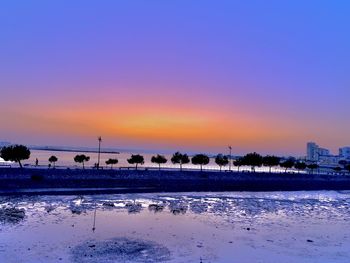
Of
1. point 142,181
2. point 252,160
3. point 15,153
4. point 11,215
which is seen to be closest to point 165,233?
point 11,215

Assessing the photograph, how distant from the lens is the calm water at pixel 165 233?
20.6m

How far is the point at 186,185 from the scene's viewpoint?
222 ft

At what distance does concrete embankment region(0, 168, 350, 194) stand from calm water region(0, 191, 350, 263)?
13.9 meters

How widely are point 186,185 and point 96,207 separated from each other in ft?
102

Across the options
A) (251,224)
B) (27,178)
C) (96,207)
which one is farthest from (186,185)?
(251,224)

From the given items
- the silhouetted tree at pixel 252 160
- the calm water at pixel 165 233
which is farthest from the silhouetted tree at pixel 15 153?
the silhouetted tree at pixel 252 160

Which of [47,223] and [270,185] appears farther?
[270,185]

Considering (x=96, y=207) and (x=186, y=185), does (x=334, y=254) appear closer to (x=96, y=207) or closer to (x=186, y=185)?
(x=96, y=207)

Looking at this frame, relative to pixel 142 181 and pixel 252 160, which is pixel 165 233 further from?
pixel 252 160

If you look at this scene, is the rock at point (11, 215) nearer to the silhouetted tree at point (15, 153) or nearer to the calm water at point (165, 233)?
the calm water at point (165, 233)

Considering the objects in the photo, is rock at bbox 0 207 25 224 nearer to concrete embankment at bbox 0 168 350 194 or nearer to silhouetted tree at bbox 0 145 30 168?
concrete embankment at bbox 0 168 350 194

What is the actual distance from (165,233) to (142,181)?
4159 centimetres

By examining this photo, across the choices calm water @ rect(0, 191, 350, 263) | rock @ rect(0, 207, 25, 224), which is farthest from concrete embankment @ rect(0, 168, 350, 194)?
rock @ rect(0, 207, 25, 224)

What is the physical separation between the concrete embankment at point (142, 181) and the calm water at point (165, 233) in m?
13.9
